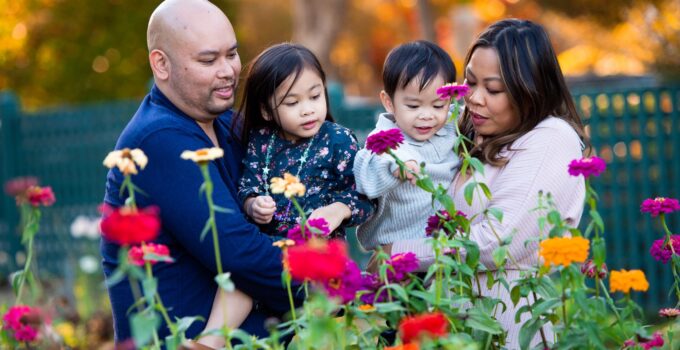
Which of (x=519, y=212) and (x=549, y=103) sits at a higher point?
(x=549, y=103)

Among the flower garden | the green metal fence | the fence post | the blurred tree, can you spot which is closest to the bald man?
the flower garden

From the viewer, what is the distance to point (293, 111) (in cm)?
291

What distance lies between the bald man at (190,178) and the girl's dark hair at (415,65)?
0.47 meters

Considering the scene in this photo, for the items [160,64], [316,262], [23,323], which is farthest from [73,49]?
[316,262]

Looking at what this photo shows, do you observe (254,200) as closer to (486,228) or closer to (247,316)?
(247,316)

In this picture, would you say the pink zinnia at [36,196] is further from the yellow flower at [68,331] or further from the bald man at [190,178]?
the yellow flower at [68,331]

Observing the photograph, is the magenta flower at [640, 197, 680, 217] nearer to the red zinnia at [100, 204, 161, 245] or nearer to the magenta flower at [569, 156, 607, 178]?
the magenta flower at [569, 156, 607, 178]

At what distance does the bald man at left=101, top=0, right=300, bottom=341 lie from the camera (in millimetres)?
2658

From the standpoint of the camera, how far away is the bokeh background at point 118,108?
6664 mm

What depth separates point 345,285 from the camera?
2.13 meters

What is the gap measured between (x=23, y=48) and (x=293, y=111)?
12.4 m

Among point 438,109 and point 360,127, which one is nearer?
point 438,109

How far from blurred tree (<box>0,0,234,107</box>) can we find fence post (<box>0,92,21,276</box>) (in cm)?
387

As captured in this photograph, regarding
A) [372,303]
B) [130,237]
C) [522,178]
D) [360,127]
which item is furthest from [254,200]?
[360,127]
